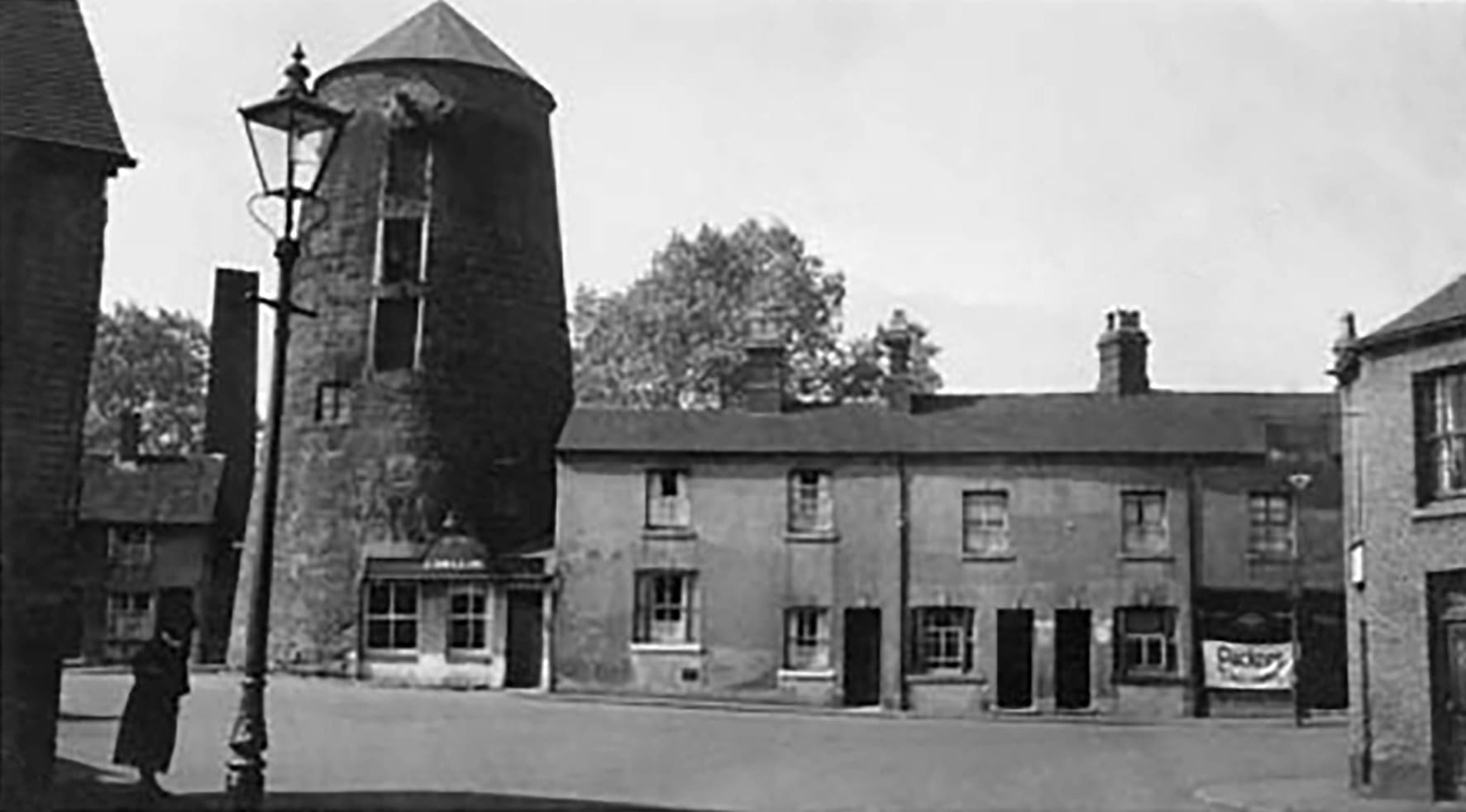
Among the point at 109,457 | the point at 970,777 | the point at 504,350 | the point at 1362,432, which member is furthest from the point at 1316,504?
the point at 109,457

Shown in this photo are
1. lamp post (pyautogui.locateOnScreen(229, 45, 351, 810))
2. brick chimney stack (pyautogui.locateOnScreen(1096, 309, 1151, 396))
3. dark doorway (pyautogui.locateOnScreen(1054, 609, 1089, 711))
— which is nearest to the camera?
lamp post (pyautogui.locateOnScreen(229, 45, 351, 810))

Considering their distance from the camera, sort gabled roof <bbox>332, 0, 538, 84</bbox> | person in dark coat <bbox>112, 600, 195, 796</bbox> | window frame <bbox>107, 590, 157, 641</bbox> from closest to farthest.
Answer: person in dark coat <bbox>112, 600, 195, 796</bbox>, window frame <bbox>107, 590, 157, 641</bbox>, gabled roof <bbox>332, 0, 538, 84</bbox>

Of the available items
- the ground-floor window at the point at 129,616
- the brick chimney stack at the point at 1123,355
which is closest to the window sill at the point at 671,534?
the brick chimney stack at the point at 1123,355

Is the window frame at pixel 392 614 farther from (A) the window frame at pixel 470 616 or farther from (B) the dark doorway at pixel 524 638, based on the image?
(B) the dark doorway at pixel 524 638

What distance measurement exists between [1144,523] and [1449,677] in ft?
18.4

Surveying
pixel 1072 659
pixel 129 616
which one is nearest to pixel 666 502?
pixel 1072 659

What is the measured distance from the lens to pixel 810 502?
1595 cm

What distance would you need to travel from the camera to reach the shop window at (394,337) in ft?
32.7

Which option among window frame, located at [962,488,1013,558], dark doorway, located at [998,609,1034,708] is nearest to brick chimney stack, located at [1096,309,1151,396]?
window frame, located at [962,488,1013,558]

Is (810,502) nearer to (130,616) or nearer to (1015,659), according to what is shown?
(1015,659)

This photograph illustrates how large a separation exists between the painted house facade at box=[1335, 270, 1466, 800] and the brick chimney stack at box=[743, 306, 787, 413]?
327cm

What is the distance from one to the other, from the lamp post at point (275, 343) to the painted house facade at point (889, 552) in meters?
8.69

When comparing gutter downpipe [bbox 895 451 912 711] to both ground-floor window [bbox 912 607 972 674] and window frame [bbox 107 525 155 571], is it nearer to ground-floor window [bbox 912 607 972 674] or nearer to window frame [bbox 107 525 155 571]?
ground-floor window [bbox 912 607 972 674]

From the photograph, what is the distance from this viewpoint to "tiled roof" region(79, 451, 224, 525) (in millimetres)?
6988
